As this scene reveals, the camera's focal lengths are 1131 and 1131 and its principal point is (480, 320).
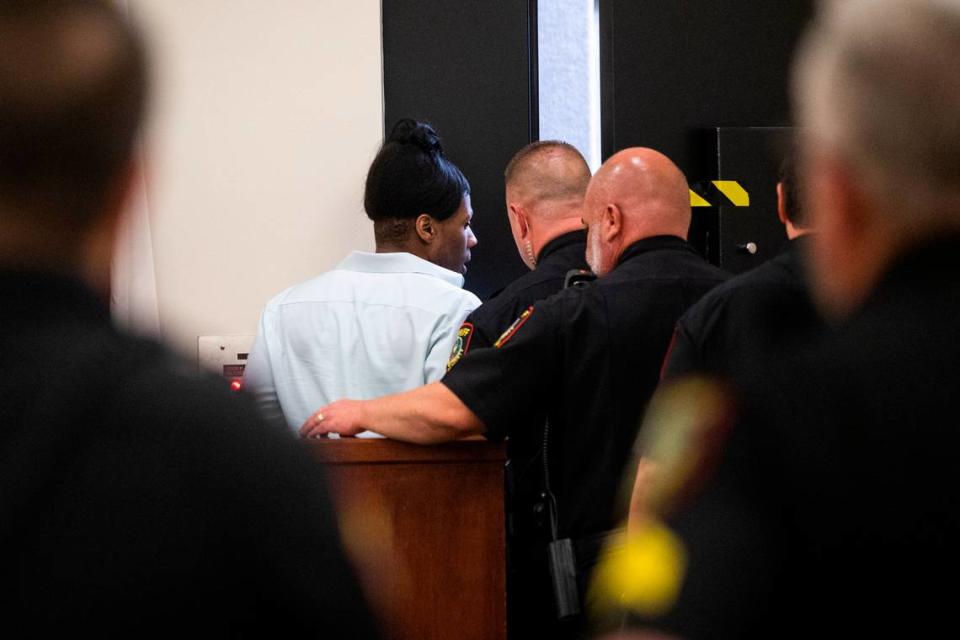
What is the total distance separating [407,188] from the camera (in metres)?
2.78

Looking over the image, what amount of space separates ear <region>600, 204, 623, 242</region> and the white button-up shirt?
366 millimetres

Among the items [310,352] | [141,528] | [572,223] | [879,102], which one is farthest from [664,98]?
[141,528]

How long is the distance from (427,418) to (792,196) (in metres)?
0.79

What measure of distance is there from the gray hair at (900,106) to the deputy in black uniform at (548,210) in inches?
71.5

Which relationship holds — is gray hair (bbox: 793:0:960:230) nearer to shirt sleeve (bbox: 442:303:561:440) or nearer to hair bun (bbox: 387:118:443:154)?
shirt sleeve (bbox: 442:303:561:440)

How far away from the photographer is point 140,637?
707mm

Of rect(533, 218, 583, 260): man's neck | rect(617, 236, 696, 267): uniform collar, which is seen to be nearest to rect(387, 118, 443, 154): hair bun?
rect(533, 218, 583, 260): man's neck

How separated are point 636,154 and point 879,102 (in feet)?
5.68

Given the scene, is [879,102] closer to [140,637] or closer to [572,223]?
[140,637]

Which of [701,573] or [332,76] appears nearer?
[701,573]

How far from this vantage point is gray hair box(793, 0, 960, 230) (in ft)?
2.74

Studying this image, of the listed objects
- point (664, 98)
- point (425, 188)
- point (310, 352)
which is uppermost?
point (664, 98)

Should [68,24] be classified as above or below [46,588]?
above

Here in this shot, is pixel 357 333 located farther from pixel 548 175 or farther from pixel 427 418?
pixel 548 175
